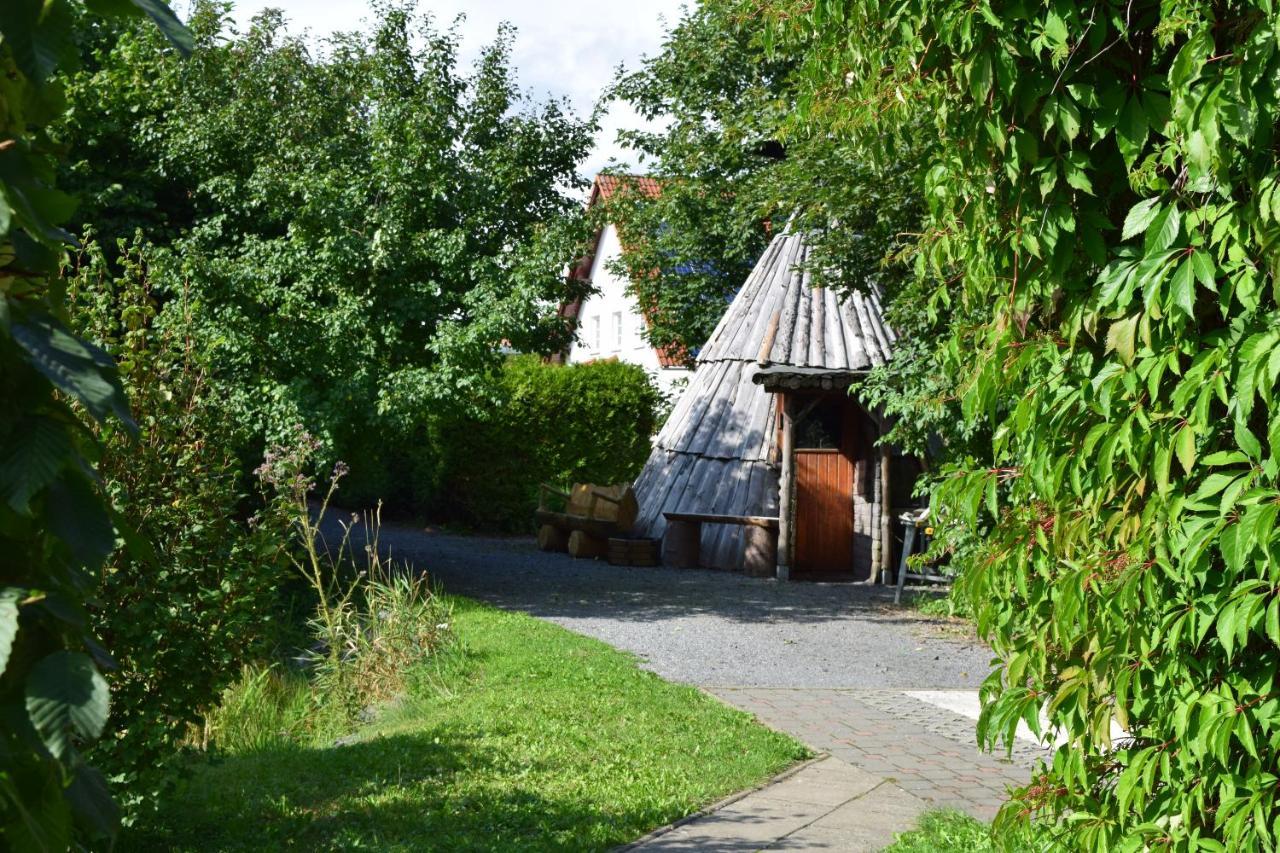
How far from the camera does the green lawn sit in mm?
5648

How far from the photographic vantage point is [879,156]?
4.60m

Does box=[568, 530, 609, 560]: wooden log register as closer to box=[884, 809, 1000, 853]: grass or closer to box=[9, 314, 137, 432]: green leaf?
box=[884, 809, 1000, 853]: grass

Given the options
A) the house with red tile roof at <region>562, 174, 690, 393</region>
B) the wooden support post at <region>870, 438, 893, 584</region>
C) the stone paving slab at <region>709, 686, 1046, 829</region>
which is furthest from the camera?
the house with red tile roof at <region>562, 174, 690, 393</region>

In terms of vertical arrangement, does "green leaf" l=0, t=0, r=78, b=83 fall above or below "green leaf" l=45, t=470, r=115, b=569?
above

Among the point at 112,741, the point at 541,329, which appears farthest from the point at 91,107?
the point at 112,741

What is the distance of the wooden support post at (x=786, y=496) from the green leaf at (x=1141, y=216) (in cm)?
1520

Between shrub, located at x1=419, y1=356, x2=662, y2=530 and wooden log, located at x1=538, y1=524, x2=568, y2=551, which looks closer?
wooden log, located at x1=538, y1=524, x2=568, y2=551


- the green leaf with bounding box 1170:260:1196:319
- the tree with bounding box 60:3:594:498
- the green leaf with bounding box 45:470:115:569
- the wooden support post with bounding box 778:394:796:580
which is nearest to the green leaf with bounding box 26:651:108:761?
the green leaf with bounding box 45:470:115:569

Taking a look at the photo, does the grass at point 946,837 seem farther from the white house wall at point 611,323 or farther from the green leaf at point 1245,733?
the white house wall at point 611,323

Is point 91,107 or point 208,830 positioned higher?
point 91,107

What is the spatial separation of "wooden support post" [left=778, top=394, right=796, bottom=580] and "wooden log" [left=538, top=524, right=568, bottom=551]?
4627mm

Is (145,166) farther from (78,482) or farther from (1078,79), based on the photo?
(78,482)

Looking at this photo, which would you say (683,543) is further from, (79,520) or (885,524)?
(79,520)

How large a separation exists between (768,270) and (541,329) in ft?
19.3
